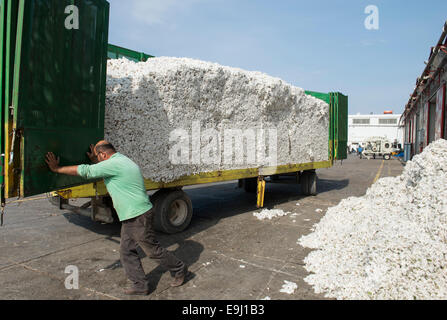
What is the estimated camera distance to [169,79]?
5.56 meters

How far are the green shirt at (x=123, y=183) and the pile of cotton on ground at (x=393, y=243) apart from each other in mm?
2442

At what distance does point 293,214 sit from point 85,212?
16.2ft

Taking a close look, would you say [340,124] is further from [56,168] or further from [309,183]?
[56,168]

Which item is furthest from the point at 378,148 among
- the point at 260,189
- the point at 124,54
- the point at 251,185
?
the point at 124,54

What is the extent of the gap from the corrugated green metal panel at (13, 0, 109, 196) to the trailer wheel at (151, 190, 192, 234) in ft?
6.28

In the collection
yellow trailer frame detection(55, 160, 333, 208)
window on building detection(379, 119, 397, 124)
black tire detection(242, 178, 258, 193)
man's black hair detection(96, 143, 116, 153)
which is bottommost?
black tire detection(242, 178, 258, 193)

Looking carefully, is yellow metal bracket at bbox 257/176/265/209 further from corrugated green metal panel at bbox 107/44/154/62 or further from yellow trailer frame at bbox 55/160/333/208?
corrugated green metal panel at bbox 107/44/154/62

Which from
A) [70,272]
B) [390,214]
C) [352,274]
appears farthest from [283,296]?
[70,272]
